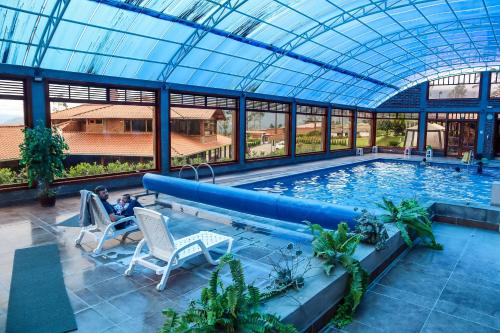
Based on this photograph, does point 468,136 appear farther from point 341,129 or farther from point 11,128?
point 11,128

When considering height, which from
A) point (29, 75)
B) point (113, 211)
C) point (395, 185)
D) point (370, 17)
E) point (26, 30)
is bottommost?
point (395, 185)

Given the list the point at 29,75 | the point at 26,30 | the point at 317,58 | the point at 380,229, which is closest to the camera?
the point at 380,229

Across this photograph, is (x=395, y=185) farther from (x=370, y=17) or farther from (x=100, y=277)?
(x=100, y=277)

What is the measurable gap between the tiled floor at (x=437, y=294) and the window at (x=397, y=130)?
22.2 metres

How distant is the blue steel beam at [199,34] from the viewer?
1029 cm

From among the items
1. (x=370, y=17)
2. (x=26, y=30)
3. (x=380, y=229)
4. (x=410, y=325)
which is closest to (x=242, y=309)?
(x=410, y=325)

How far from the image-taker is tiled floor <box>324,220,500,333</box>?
3.57 m

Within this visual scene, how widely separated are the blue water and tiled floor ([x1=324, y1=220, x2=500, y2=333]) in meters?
4.23

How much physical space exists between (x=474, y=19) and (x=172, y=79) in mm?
11783

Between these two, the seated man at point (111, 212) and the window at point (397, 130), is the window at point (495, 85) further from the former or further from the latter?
the seated man at point (111, 212)

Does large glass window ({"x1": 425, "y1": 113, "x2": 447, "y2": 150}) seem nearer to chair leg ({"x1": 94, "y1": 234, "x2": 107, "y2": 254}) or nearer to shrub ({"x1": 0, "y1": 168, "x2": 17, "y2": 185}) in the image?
shrub ({"x1": 0, "y1": 168, "x2": 17, "y2": 185})

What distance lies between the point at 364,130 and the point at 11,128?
22680mm

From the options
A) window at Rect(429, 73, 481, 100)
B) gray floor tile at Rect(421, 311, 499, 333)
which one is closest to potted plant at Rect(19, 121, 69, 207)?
gray floor tile at Rect(421, 311, 499, 333)

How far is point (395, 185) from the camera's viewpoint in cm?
1390
